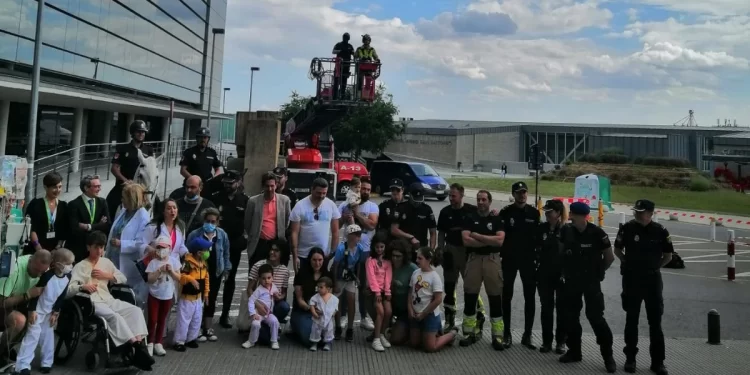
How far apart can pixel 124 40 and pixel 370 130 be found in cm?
2488

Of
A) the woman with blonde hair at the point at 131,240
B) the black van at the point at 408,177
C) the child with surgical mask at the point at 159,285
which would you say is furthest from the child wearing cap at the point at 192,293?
the black van at the point at 408,177

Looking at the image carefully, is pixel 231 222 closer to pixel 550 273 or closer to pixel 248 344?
pixel 248 344

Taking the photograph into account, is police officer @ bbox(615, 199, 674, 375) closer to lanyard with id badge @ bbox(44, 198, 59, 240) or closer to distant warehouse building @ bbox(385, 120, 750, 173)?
lanyard with id badge @ bbox(44, 198, 59, 240)

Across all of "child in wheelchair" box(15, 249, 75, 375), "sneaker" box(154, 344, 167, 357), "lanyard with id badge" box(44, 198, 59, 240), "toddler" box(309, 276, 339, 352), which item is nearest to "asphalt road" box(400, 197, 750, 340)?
"toddler" box(309, 276, 339, 352)

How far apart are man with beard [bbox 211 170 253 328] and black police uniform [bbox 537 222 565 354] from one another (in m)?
3.45

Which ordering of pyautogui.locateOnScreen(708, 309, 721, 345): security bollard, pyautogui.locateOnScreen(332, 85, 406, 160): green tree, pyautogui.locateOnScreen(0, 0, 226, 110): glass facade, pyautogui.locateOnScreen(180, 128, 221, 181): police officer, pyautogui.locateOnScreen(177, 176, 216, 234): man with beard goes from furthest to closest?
pyautogui.locateOnScreen(332, 85, 406, 160): green tree, pyautogui.locateOnScreen(0, 0, 226, 110): glass facade, pyautogui.locateOnScreen(180, 128, 221, 181): police officer, pyautogui.locateOnScreen(708, 309, 721, 345): security bollard, pyautogui.locateOnScreen(177, 176, 216, 234): man with beard

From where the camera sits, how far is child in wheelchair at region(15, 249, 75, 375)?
18.0 feet

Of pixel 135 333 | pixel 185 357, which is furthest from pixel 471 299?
pixel 135 333

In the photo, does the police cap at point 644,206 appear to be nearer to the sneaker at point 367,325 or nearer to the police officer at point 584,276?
the police officer at point 584,276

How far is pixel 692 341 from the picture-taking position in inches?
304

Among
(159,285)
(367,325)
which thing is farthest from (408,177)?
(159,285)

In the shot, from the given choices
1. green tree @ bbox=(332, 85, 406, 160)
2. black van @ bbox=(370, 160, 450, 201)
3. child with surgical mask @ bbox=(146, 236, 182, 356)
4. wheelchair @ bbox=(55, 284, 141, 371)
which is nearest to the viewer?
wheelchair @ bbox=(55, 284, 141, 371)

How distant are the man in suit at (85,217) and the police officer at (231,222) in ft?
4.32

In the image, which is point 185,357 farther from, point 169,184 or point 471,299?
point 169,184
